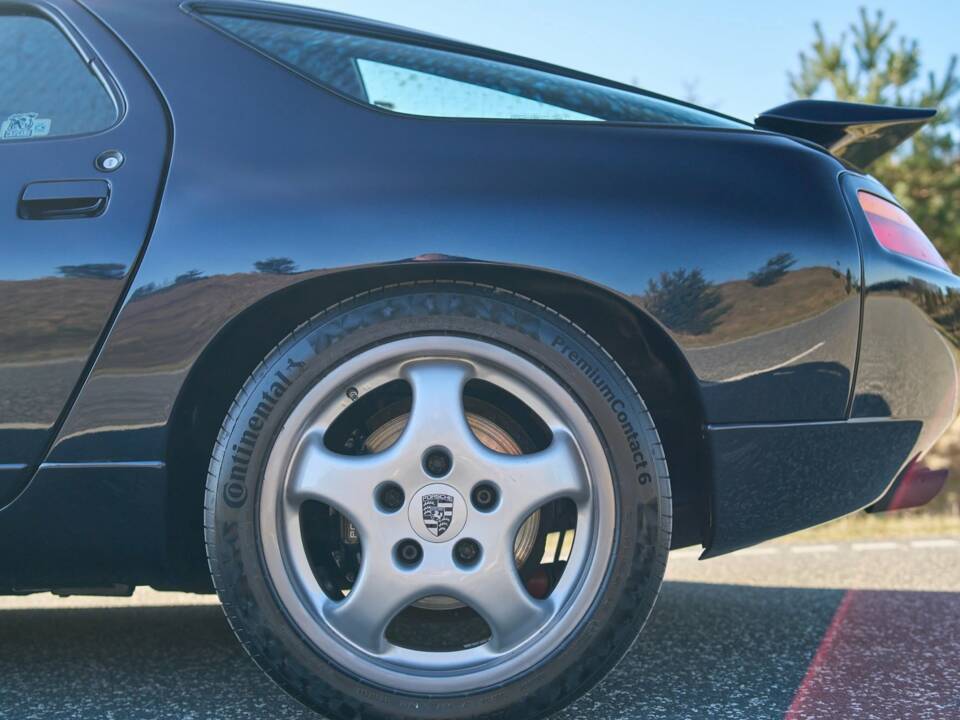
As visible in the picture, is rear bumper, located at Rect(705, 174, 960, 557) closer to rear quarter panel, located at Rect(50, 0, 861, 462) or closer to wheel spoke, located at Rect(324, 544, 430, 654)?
rear quarter panel, located at Rect(50, 0, 861, 462)

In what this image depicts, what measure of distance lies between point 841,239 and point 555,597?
837 mm

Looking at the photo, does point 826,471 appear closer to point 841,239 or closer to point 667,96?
point 841,239

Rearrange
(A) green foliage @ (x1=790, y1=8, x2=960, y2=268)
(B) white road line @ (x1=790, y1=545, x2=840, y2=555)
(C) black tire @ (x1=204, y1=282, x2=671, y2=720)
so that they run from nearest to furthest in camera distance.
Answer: (C) black tire @ (x1=204, y1=282, x2=671, y2=720)
(B) white road line @ (x1=790, y1=545, x2=840, y2=555)
(A) green foliage @ (x1=790, y1=8, x2=960, y2=268)

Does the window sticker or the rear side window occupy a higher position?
the rear side window

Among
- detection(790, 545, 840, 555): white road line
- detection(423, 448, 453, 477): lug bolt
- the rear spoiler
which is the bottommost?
detection(790, 545, 840, 555): white road line

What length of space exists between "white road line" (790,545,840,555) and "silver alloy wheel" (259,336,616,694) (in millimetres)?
2904

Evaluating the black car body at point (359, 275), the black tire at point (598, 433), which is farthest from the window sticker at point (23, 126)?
the black tire at point (598, 433)

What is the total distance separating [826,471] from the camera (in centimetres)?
176

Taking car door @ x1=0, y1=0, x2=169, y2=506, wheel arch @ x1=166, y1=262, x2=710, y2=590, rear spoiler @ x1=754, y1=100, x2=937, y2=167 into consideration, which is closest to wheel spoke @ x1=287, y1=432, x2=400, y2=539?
wheel arch @ x1=166, y1=262, x2=710, y2=590

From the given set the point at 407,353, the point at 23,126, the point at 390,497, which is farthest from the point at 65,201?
the point at 390,497

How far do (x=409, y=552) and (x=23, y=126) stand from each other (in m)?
1.14

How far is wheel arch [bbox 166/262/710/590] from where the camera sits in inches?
65.2

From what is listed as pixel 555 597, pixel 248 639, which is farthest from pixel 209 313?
pixel 555 597

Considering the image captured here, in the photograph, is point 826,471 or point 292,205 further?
point 826,471
